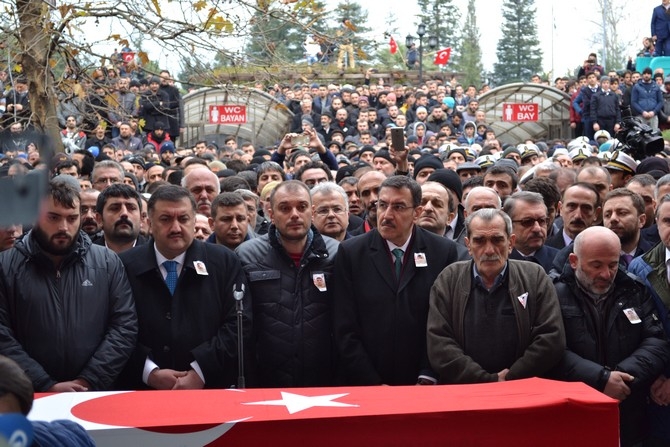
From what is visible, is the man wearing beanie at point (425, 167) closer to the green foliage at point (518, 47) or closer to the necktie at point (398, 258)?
the necktie at point (398, 258)

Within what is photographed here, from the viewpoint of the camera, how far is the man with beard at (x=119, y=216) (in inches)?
269

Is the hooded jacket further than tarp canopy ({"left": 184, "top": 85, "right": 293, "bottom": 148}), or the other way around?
tarp canopy ({"left": 184, "top": 85, "right": 293, "bottom": 148})

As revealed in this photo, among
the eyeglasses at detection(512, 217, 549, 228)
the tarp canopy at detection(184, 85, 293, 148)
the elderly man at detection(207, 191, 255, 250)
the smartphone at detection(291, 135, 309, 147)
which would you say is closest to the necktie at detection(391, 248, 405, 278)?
the eyeglasses at detection(512, 217, 549, 228)

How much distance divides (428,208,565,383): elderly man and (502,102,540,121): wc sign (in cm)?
1959

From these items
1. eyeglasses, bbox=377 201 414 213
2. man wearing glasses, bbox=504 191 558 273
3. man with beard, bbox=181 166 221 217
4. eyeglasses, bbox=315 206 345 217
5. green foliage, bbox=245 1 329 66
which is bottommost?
man wearing glasses, bbox=504 191 558 273

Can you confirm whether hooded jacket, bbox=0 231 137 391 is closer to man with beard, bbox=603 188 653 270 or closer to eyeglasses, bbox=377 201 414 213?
eyeglasses, bbox=377 201 414 213

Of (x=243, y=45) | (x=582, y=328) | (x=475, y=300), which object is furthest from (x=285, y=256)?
(x=243, y=45)

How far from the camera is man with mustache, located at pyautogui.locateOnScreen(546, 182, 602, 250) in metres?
7.24

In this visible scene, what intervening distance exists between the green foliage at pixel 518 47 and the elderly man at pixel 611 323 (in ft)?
191

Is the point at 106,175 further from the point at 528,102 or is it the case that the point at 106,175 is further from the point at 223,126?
the point at 528,102

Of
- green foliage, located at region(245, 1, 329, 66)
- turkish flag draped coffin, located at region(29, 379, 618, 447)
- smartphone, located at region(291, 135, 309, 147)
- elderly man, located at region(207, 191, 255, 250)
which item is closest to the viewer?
turkish flag draped coffin, located at region(29, 379, 618, 447)

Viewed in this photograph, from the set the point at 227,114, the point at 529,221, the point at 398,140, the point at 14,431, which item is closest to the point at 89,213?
the point at 398,140

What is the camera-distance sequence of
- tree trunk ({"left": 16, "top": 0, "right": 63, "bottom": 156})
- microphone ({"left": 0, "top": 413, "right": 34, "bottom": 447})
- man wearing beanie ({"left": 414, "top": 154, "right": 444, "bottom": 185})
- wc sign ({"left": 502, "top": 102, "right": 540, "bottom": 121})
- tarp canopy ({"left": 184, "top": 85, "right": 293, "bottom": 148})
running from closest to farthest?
microphone ({"left": 0, "top": 413, "right": 34, "bottom": 447})
tree trunk ({"left": 16, "top": 0, "right": 63, "bottom": 156})
man wearing beanie ({"left": 414, "top": 154, "right": 444, "bottom": 185})
tarp canopy ({"left": 184, "top": 85, "right": 293, "bottom": 148})
wc sign ({"left": 502, "top": 102, "right": 540, "bottom": 121})

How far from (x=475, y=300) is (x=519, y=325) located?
0.28 metres
